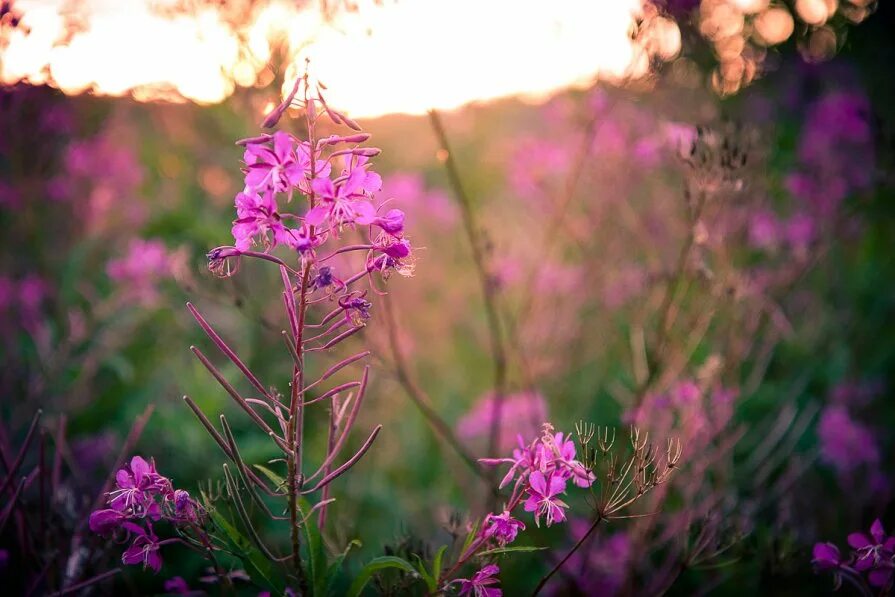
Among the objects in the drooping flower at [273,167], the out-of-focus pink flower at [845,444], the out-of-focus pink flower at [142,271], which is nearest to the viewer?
the drooping flower at [273,167]

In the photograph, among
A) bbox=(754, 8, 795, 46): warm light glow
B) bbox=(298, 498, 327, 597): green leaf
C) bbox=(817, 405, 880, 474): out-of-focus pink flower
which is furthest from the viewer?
bbox=(754, 8, 795, 46): warm light glow

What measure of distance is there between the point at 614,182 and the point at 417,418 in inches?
73.2

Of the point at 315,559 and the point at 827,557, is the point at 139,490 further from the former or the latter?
the point at 827,557

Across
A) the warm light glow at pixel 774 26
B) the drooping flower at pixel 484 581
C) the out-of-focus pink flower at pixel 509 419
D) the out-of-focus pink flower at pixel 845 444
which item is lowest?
the out-of-focus pink flower at pixel 845 444

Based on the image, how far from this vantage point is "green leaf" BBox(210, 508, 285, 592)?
113 centimetres

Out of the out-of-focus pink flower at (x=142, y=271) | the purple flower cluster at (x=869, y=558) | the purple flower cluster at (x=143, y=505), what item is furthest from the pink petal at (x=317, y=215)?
the out-of-focus pink flower at (x=142, y=271)

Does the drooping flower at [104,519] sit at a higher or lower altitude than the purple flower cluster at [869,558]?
higher

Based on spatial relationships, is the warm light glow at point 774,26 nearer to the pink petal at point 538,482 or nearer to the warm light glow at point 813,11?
the warm light glow at point 813,11

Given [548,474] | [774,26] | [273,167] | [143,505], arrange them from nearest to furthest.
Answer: [273,167] → [143,505] → [548,474] → [774,26]

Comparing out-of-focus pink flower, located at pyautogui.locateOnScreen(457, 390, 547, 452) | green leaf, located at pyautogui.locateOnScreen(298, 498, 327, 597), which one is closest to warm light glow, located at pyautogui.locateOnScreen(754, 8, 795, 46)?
out-of-focus pink flower, located at pyautogui.locateOnScreen(457, 390, 547, 452)

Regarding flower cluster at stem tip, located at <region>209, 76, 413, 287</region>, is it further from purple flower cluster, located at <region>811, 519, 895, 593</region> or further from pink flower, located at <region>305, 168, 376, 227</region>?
purple flower cluster, located at <region>811, 519, 895, 593</region>

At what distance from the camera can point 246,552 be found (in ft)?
3.76

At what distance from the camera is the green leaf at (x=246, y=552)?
1.13 m

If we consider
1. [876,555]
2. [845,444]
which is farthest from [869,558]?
[845,444]
